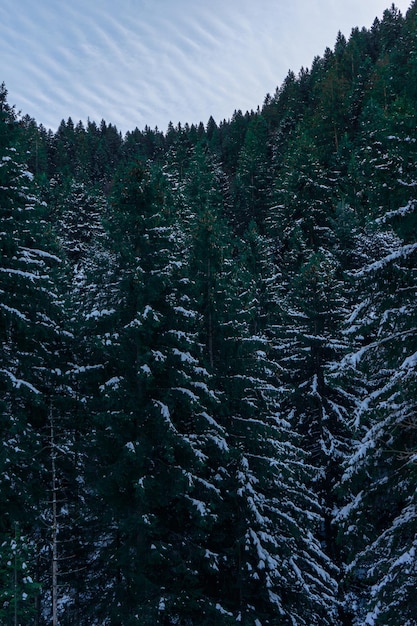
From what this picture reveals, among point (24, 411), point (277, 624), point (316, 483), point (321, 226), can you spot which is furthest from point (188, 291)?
point (321, 226)

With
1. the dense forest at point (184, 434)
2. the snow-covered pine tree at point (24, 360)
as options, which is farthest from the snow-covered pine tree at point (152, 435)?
the snow-covered pine tree at point (24, 360)

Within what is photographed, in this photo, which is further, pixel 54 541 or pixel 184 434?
pixel 184 434

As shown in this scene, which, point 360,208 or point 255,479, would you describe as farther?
point 360,208

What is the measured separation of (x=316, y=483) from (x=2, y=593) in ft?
41.4

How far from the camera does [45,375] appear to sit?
51.5ft

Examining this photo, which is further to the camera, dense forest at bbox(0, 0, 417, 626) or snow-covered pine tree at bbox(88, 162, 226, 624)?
snow-covered pine tree at bbox(88, 162, 226, 624)

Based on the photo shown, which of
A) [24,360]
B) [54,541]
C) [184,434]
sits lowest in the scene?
[54,541]

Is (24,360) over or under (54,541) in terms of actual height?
over

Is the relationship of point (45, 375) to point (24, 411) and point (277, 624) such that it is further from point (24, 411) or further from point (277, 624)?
point (277, 624)

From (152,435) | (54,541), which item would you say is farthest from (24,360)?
(54,541)

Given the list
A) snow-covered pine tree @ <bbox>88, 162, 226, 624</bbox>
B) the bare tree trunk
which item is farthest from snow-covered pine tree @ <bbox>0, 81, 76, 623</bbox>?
snow-covered pine tree @ <bbox>88, 162, 226, 624</bbox>

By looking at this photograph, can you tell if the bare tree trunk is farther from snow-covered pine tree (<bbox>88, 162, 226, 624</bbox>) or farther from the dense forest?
snow-covered pine tree (<bbox>88, 162, 226, 624</bbox>)

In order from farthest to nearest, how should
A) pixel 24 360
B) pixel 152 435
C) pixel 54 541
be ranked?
pixel 24 360, pixel 152 435, pixel 54 541

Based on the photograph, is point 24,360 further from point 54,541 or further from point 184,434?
point 184,434
